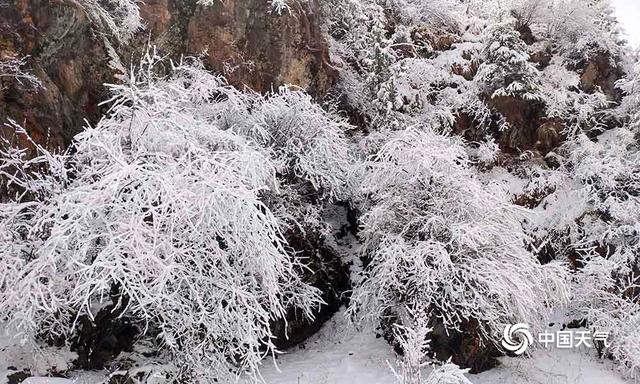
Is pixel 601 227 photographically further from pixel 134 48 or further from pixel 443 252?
pixel 134 48

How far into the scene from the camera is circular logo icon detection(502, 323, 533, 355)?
8719 mm

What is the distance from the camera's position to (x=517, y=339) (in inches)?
357

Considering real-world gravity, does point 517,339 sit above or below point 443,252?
below

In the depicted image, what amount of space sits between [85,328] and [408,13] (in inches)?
537

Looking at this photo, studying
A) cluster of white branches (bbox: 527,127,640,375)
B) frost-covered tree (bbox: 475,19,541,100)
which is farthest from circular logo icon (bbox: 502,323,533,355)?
frost-covered tree (bbox: 475,19,541,100)

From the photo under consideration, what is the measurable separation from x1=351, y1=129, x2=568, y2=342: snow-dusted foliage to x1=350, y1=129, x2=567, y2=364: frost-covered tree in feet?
0.06

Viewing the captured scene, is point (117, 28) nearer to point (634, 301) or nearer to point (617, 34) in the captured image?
point (634, 301)

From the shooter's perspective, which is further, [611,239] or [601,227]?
[601,227]

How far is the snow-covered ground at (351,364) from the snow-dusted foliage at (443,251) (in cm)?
88

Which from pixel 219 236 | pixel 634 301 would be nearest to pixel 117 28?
pixel 219 236

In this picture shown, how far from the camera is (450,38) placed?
1530cm

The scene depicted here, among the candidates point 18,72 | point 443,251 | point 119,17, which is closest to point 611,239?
point 443,251

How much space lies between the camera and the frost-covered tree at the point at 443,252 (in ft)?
Answer: 26.5

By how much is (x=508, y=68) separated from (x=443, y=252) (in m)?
7.20
